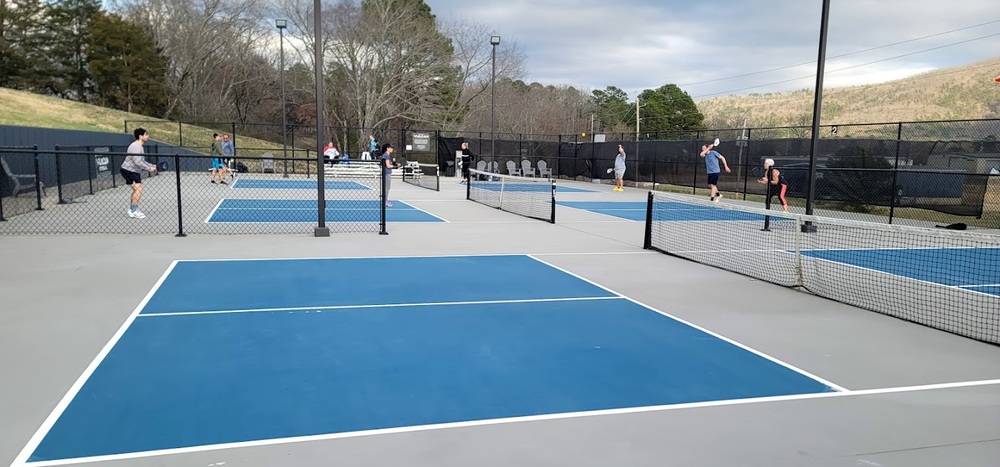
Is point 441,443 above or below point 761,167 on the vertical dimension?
below

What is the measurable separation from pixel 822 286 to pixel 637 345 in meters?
3.95

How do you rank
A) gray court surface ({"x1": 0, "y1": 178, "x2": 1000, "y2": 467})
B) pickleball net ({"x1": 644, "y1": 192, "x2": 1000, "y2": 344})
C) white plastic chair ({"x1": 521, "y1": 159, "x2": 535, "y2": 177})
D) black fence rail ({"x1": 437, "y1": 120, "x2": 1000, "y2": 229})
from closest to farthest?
1. gray court surface ({"x1": 0, "y1": 178, "x2": 1000, "y2": 467})
2. pickleball net ({"x1": 644, "y1": 192, "x2": 1000, "y2": 344})
3. black fence rail ({"x1": 437, "y1": 120, "x2": 1000, "y2": 229})
4. white plastic chair ({"x1": 521, "y1": 159, "x2": 535, "y2": 177})

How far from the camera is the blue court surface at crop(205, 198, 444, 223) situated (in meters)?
15.3

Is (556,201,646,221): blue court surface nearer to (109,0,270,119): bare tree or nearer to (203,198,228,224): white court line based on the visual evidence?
(203,198,228,224): white court line

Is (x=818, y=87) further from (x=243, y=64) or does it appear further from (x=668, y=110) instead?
(x=668, y=110)

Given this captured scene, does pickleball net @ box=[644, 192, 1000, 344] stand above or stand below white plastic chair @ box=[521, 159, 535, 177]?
below

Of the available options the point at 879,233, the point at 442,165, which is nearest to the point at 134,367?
the point at 879,233

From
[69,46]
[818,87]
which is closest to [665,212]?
[818,87]

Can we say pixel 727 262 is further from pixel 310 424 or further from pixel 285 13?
pixel 285 13

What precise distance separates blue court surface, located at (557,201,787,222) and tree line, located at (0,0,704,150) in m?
24.0

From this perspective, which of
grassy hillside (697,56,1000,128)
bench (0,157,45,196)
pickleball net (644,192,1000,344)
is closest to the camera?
pickleball net (644,192,1000,344)

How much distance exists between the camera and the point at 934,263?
11.2 m

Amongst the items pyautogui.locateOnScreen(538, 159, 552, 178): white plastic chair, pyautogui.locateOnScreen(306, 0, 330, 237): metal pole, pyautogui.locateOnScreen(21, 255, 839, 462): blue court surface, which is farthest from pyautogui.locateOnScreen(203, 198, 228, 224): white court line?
pyautogui.locateOnScreen(538, 159, 552, 178): white plastic chair

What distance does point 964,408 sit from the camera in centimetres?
477
